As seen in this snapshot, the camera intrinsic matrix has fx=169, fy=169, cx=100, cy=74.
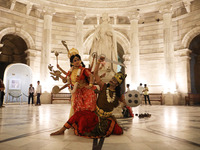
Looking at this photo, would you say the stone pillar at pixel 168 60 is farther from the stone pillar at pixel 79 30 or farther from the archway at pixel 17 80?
the archway at pixel 17 80

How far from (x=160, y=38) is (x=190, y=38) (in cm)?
270

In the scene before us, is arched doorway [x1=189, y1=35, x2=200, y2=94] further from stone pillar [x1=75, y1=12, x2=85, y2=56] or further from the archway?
the archway

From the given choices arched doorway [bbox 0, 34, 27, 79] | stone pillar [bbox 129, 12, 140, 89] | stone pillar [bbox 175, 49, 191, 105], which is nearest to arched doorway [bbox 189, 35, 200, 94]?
stone pillar [bbox 175, 49, 191, 105]

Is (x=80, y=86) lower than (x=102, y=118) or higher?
higher

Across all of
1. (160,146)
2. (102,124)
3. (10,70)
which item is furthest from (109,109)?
(10,70)

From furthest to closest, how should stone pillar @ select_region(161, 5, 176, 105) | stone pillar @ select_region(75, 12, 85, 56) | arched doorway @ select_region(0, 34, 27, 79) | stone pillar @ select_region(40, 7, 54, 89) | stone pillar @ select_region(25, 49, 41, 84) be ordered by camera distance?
arched doorway @ select_region(0, 34, 27, 79) < stone pillar @ select_region(25, 49, 41, 84) < stone pillar @ select_region(75, 12, 85, 56) < stone pillar @ select_region(40, 7, 54, 89) < stone pillar @ select_region(161, 5, 176, 105)

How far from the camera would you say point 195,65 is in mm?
16953

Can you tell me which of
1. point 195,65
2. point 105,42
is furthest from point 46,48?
point 195,65

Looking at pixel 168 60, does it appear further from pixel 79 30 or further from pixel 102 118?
pixel 102 118

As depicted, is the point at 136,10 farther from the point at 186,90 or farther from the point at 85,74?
the point at 85,74

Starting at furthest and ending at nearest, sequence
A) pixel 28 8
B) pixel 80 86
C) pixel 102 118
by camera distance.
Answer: pixel 28 8 < pixel 80 86 < pixel 102 118

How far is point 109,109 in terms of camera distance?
11.2ft

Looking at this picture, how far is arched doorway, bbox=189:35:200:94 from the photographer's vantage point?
16297 mm

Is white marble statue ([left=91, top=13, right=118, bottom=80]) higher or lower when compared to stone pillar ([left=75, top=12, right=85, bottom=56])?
lower
